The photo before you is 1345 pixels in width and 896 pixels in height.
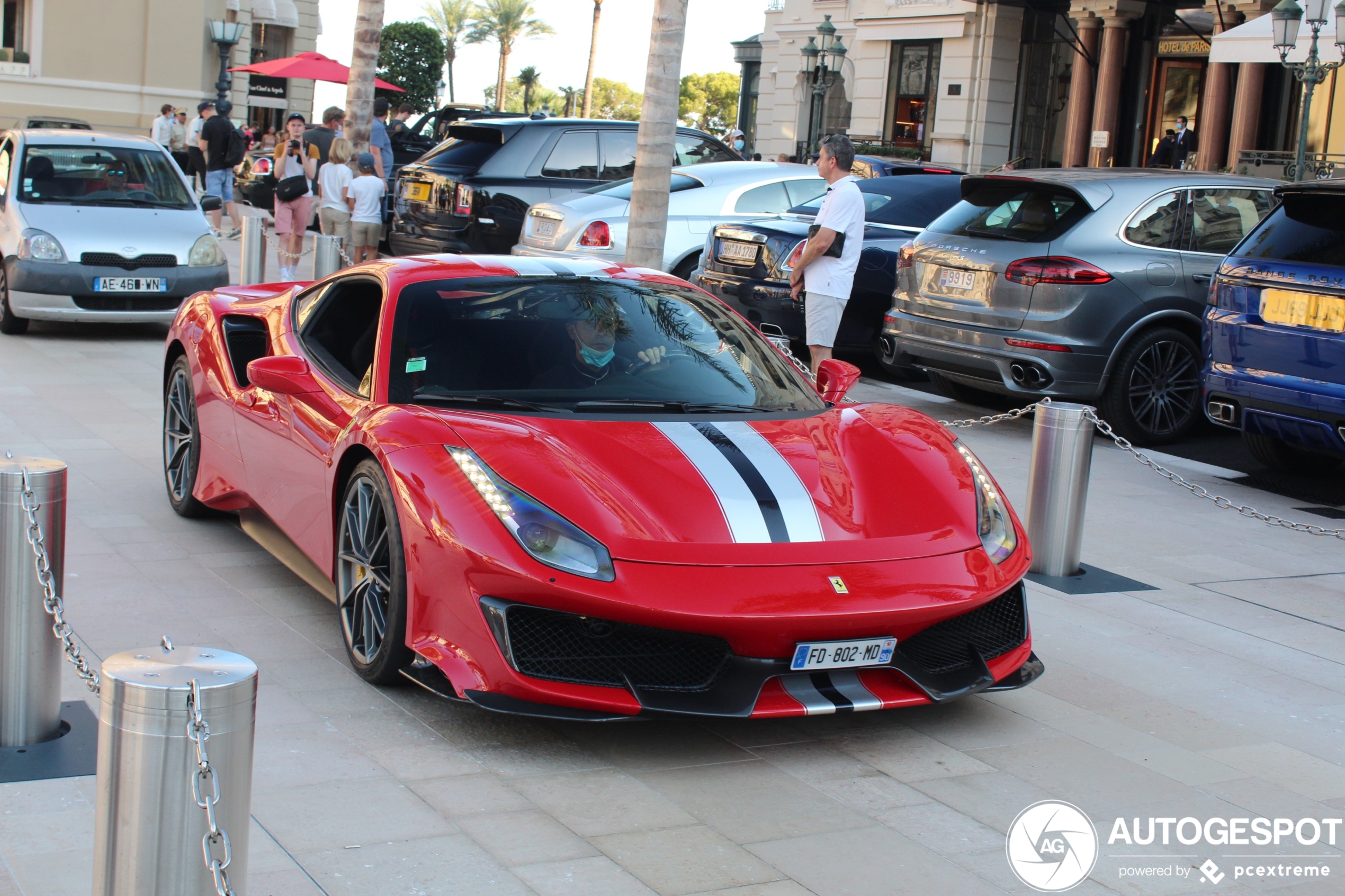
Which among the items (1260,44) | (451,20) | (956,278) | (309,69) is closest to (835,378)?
(956,278)

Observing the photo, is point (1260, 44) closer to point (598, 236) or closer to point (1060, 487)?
point (598, 236)

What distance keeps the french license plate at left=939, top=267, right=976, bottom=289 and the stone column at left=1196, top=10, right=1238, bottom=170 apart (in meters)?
20.6

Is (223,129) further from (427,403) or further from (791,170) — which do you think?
(427,403)

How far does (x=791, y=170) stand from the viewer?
13.7 metres

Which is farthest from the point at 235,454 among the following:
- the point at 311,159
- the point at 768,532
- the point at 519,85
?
the point at 519,85

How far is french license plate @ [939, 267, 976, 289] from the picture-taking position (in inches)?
375

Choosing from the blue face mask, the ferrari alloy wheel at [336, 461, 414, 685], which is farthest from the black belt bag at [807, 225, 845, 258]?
the ferrari alloy wheel at [336, 461, 414, 685]

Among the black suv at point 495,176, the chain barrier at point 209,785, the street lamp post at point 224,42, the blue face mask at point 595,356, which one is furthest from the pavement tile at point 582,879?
the street lamp post at point 224,42

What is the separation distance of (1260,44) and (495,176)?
15.5 m

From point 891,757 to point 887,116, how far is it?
116 feet

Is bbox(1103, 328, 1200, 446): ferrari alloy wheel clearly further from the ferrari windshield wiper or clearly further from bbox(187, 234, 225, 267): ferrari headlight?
bbox(187, 234, 225, 267): ferrari headlight

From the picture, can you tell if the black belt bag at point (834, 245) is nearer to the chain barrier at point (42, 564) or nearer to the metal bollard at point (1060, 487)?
the metal bollard at point (1060, 487)

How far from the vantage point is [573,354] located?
5.02 meters

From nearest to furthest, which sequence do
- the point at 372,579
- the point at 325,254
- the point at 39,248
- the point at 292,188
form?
the point at 372,579 → the point at 39,248 → the point at 325,254 → the point at 292,188
